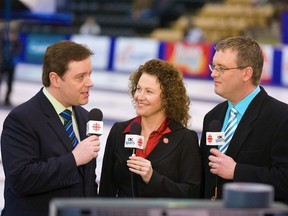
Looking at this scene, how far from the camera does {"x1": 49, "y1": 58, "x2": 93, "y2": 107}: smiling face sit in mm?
4109

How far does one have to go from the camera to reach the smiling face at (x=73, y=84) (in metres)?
4.11

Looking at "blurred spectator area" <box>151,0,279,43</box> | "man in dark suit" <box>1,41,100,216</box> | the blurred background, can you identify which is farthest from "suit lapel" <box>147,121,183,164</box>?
"blurred spectator area" <box>151,0,279,43</box>

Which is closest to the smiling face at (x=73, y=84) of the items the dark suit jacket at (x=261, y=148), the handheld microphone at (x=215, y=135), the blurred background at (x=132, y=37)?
the handheld microphone at (x=215, y=135)

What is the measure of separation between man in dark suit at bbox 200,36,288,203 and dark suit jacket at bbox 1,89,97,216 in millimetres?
761

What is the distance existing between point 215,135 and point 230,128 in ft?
1.14

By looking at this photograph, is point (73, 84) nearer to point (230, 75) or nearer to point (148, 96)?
point (148, 96)

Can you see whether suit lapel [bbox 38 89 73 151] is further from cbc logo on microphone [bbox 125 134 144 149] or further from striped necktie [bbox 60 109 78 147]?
cbc logo on microphone [bbox 125 134 144 149]

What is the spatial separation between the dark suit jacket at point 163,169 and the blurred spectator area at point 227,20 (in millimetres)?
23150

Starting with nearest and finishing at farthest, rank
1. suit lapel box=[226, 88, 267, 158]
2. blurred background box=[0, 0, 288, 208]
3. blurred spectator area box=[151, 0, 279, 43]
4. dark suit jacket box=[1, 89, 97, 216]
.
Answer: dark suit jacket box=[1, 89, 97, 216] → suit lapel box=[226, 88, 267, 158] → blurred background box=[0, 0, 288, 208] → blurred spectator area box=[151, 0, 279, 43]

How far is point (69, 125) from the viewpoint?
4227mm

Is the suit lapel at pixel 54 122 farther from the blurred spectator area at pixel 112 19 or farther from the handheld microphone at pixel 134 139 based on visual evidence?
the blurred spectator area at pixel 112 19

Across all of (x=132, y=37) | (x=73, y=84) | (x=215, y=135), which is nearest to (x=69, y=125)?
(x=73, y=84)

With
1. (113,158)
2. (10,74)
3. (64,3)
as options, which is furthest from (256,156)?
(64,3)

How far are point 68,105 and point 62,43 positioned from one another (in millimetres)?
343
